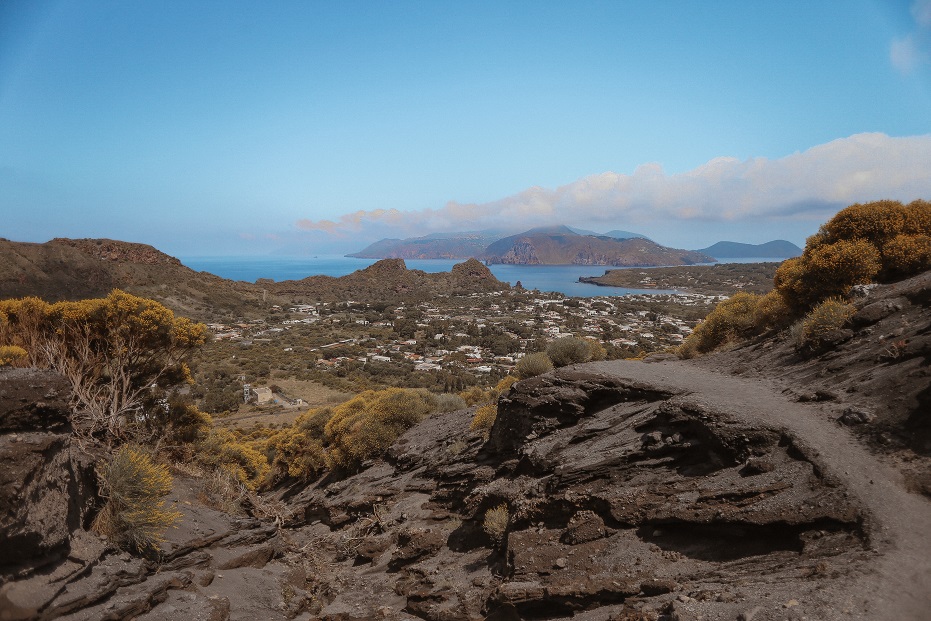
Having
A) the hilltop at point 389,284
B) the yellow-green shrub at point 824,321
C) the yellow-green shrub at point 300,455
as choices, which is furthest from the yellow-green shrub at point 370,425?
the hilltop at point 389,284

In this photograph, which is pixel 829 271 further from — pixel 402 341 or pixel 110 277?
pixel 110 277

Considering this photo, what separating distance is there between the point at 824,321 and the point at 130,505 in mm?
14035

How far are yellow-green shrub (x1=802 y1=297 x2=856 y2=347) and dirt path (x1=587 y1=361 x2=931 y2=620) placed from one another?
184 centimetres

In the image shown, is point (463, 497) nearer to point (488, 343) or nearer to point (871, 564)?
point (871, 564)

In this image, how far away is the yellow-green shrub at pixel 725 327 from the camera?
48.0ft

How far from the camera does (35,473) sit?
17.5 ft

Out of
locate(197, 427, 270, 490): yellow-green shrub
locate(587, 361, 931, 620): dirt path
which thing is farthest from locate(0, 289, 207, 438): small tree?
locate(587, 361, 931, 620): dirt path

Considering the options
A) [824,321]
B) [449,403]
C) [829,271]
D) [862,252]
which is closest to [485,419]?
[449,403]

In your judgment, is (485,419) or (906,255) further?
(485,419)

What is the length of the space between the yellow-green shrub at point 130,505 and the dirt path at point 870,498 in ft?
31.2

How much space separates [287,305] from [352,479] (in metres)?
98.3

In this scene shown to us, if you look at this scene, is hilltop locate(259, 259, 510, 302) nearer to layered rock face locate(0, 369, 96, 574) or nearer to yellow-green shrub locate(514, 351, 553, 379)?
yellow-green shrub locate(514, 351, 553, 379)

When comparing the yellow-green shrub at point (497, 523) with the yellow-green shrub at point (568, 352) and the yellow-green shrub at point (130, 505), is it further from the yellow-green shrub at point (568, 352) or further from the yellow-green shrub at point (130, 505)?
the yellow-green shrub at point (568, 352)

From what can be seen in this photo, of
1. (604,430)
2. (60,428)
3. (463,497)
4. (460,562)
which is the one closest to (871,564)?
(604,430)
